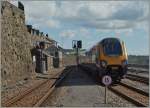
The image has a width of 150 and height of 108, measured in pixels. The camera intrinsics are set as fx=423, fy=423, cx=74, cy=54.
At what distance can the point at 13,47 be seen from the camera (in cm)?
3428

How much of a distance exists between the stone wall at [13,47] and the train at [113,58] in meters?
6.80

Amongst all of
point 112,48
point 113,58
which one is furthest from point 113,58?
point 112,48

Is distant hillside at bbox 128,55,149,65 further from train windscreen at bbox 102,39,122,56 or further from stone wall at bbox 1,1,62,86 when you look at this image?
train windscreen at bbox 102,39,122,56

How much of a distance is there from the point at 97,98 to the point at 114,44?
10147 mm

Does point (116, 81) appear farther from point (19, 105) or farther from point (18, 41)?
point (19, 105)

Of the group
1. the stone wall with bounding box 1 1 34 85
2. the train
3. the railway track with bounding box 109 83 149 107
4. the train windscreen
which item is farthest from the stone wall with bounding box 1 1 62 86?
the railway track with bounding box 109 83 149 107

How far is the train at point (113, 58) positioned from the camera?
29.4 m

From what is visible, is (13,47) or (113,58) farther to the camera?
(13,47)

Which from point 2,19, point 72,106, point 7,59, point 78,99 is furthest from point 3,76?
point 72,106

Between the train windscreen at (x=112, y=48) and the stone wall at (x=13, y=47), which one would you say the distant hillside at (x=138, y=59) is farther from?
the train windscreen at (x=112, y=48)

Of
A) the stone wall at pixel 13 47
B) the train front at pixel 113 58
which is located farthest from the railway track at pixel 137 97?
the stone wall at pixel 13 47

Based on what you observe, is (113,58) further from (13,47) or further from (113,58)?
(13,47)

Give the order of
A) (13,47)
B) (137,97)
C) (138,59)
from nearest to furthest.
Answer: (137,97), (13,47), (138,59)

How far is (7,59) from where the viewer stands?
31.4 meters
